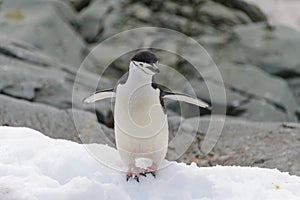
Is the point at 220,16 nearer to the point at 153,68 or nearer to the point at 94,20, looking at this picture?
the point at 94,20

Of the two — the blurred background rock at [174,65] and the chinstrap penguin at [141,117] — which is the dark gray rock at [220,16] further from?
the chinstrap penguin at [141,117]

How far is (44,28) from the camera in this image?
7012mm

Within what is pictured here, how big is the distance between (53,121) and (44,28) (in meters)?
2.88

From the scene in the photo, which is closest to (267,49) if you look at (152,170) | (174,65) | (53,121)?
(174,65)

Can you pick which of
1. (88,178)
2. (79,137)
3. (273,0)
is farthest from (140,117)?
(273,0)

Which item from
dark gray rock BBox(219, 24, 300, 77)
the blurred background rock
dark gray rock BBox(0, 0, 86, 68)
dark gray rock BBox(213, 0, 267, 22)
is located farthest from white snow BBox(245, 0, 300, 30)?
dark gray rock BBox(0, 0, 86, 68)

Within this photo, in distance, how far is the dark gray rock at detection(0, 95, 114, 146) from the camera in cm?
419

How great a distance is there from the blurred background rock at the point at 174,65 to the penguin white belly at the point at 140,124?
4.16 ft

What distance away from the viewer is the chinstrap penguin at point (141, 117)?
2.14 meters

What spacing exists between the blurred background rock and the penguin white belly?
4.16ft

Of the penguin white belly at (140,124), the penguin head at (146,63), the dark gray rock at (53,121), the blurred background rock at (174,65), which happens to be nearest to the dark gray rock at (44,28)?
the blurred background rock at (174,65)

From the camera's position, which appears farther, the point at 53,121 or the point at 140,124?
the point at 53,121

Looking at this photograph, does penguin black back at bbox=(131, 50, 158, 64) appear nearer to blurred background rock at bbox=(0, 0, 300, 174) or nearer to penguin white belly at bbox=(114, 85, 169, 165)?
penguin white belly at bbox=(114, 85, 169, 165)

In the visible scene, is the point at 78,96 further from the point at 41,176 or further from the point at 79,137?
the point at 41,176
